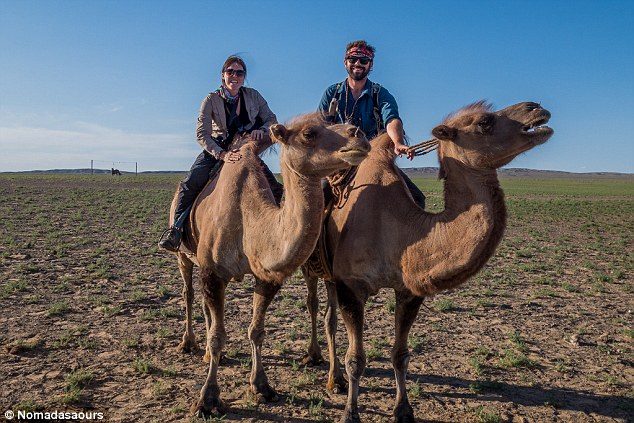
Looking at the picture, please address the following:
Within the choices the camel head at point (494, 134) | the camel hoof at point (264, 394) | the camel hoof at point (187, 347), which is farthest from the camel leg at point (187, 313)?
the camel head at point (494, 134)

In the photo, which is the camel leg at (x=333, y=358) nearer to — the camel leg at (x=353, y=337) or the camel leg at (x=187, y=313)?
the camel leg at (x=353, y=337)

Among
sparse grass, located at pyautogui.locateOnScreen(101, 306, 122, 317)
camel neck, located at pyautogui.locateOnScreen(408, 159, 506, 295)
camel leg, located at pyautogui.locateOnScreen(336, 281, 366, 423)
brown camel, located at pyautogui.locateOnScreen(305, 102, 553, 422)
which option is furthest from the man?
sparse grass, located at pyautogui.locateOnScreen(101, 306, 122, 317)

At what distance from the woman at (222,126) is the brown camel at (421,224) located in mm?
1384

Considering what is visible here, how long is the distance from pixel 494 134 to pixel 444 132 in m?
0.40

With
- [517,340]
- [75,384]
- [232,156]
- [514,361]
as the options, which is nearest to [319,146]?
[232,156]

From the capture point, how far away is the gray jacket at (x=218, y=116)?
18.9 ft

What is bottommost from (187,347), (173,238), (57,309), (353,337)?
(187,347)

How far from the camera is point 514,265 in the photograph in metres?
13.5

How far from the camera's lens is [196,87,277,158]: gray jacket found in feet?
18.9

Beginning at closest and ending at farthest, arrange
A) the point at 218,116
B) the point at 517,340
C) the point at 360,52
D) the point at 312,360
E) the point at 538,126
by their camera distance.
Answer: the point at 538,126, the point at 360,52, the point at 218,116, the point at 312,360, the point at 517,340

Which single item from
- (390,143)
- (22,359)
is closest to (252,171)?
(390,143)

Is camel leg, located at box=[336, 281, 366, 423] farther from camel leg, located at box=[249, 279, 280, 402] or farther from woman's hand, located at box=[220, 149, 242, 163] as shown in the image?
woman's hand, located at box=[220, 149, 242, 163]

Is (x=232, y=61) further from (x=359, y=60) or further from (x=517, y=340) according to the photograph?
(x=517, y=340)

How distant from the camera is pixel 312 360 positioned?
20.6ft
